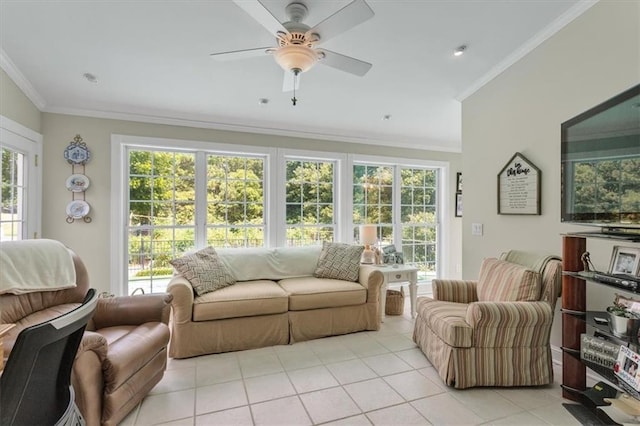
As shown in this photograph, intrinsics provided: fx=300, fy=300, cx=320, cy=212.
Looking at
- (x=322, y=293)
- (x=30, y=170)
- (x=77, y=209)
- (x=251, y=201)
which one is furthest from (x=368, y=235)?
(x=30, y=170)

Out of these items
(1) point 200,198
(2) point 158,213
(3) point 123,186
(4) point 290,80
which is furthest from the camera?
(1) point 200,198

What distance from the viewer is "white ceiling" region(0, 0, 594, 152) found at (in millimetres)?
2121

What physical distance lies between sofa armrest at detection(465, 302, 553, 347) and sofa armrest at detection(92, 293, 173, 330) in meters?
2.27

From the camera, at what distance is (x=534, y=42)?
2.54m

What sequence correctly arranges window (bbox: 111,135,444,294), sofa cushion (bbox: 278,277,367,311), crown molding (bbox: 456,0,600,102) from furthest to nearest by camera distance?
window (bbox: 111,135,444,294) < sofa cushion (bbox: 278,277,367,311) < crown molding (bbox: 456,0,600,102)

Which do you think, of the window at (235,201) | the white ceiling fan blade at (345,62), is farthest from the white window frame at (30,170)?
the white ceiling fan blade at (345,62)

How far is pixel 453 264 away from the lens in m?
5.03

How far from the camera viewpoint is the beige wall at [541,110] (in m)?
2.04

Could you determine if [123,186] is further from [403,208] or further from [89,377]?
[403,208]

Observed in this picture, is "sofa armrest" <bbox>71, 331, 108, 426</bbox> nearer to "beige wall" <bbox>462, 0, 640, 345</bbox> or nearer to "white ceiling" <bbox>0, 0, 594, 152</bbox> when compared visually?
"white ceiling" <bbox>0, 0, 594, 152</bbox>

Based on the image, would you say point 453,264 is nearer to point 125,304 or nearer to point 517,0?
point 517,0

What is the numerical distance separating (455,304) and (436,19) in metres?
2.30

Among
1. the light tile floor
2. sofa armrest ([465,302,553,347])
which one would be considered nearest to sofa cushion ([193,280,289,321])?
the light tile floor

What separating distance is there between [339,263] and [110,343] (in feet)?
7.50
